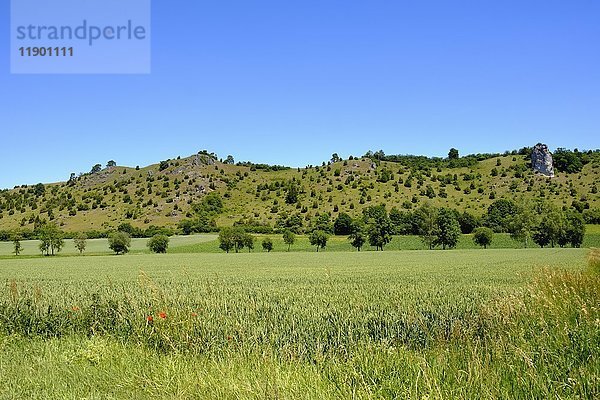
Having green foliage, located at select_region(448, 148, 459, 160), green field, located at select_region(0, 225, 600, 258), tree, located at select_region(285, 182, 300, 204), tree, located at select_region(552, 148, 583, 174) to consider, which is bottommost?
→ green field, located at select_region(0, 225, 600, 258)

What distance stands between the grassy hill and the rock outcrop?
2524 mm

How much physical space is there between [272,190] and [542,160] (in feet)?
244

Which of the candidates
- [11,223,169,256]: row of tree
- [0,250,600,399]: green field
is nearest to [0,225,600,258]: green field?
[11,223,169,256]: row of tree

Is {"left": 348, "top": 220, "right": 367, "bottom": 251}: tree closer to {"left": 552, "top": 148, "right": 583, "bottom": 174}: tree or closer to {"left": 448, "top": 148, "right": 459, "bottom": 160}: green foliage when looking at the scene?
{"left": 552, "top": 148, "right": 583, "bottom": 174}: tree

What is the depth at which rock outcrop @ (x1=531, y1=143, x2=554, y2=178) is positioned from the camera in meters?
137

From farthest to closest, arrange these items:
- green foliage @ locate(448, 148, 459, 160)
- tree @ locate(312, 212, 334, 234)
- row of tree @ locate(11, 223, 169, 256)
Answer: green foliage @ locate(448, 148, 459, 160) < tree @ locate(312, 212, 334, 234) < row of tree @ locate(11, 223, 169, 256)

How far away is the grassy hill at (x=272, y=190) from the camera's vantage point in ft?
408

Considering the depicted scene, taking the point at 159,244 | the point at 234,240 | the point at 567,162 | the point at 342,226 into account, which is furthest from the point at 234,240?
the point at 567,162

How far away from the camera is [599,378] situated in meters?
4.95

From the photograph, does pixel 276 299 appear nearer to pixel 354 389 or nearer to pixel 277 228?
pixel 354 389

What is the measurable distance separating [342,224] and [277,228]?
1361 centimetres

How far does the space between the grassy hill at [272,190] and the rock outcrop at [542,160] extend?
2.52m

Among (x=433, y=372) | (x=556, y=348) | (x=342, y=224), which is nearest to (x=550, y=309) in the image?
(x=556, y=348)

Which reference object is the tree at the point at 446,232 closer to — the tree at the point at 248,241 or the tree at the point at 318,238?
the tree at the point at 318,238
